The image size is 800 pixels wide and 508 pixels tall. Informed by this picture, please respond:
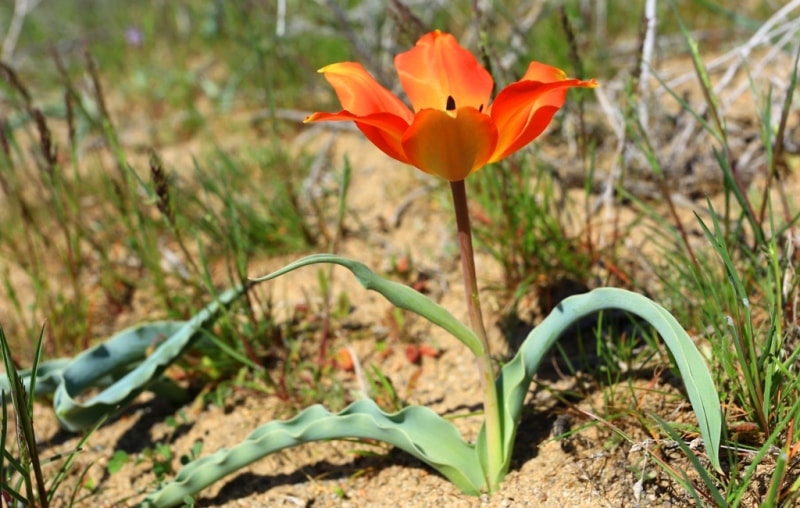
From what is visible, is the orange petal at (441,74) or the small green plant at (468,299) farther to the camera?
the orange petal at (441,74)

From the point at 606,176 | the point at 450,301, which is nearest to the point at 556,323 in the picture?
the point at 450,301

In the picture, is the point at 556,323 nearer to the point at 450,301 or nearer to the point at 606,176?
the point at 450,301

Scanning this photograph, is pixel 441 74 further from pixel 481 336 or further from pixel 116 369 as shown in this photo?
pixel 116 369

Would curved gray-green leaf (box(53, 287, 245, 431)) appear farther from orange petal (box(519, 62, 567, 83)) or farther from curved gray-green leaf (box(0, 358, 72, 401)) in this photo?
orange petal (box(519, 62, 567, 83))

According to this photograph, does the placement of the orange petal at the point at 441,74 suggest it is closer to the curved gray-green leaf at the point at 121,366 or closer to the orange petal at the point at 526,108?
the orange petal at the point at 526,108

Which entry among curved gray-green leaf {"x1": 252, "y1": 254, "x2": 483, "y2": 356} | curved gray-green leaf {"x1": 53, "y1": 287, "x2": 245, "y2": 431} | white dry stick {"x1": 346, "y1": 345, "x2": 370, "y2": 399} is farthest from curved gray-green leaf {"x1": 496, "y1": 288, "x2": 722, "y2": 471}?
curved gray-green leaf {"x1": 53, "y1": 287, "x2": 245, "y2": 431}

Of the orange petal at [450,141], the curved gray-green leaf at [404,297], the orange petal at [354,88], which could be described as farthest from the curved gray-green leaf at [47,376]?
the orange petal at [450,141]
